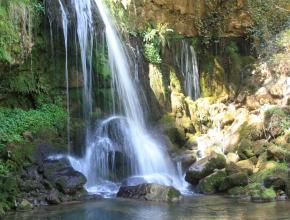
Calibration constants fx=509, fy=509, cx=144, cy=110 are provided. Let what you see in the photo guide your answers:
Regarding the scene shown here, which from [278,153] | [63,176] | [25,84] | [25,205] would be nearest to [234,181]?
[278,153]

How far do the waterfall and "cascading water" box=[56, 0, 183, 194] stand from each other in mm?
3534

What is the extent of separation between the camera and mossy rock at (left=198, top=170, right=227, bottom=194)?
48.8ft

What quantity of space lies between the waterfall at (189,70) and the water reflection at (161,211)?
9.12m

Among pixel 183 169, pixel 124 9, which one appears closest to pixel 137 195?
pixel 183 169

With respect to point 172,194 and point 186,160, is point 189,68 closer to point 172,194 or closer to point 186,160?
point 186,160

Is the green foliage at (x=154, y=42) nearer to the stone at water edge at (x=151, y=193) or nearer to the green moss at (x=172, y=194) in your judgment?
the stone at water edge at (x=151, y=193)

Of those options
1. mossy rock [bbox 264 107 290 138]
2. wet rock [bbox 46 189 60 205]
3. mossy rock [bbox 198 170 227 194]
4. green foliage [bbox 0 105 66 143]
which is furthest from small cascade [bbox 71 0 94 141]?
mossy rock [bbox 264 107 290 138]

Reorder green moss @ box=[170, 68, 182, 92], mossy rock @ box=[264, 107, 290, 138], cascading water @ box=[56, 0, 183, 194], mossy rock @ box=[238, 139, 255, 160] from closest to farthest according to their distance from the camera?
cascading water @ box=[56, 0, 183, 194]
mossy rock @ box=[238, 139, 255, 160]
mossy rock @ box=[264, 107, 290, 138]
green moss @ box=[170, 68, 182, 92]

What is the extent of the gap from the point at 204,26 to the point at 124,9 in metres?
4.10

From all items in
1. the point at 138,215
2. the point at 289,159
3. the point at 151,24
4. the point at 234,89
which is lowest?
the point at 138,215

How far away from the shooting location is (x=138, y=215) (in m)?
11.2

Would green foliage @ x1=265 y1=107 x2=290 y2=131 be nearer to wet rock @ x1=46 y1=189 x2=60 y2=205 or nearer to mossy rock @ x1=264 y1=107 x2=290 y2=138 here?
mossy rock @ x1=264 y1=107 x2=290 y2=138

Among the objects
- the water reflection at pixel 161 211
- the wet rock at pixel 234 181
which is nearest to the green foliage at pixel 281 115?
the wet rock at pixel 234 181

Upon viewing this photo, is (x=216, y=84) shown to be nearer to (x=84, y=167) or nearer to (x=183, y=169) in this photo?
(x=183, y=169)
